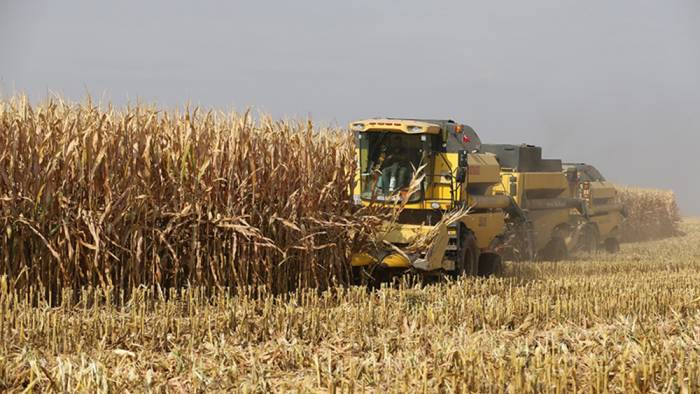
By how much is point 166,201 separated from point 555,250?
32.9 feet

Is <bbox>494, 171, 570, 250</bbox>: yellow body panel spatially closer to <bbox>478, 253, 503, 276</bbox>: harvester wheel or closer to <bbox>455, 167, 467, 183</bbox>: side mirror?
<bbox>478, 253, 503, 276</bbox>: harvester wheel

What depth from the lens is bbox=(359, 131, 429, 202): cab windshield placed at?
12633mm

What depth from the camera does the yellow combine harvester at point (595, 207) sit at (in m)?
20.1

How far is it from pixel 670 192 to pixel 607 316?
22.7m

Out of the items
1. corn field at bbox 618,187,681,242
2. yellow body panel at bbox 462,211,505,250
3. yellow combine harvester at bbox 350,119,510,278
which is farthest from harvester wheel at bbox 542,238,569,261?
corn field at bbox 618,187,681,242

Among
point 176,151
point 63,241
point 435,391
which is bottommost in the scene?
point 435,391

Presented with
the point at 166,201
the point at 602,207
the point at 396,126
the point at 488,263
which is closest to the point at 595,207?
the point at 602,207

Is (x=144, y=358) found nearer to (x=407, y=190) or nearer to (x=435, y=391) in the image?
(x=435, y=391)

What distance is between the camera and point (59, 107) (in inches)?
409

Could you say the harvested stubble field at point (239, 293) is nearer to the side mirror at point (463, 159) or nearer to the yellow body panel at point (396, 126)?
the yellow body panel at point (396, 126)

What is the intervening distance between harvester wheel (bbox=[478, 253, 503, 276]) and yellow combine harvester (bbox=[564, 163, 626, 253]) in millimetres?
6345

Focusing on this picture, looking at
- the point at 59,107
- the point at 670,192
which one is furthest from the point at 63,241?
the point at 670,192

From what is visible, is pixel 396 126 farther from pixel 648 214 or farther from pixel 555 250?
pixel 648 214

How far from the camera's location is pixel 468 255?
1306 centimetres
